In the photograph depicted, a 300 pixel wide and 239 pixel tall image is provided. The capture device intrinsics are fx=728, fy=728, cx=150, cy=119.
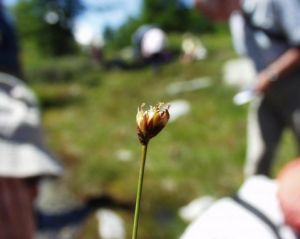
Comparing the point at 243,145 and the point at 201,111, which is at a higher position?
→ the point at 201,111

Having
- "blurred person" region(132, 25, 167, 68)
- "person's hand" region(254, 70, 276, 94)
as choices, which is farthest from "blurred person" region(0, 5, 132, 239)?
"blurred person" region(132, 25, 167, 68)

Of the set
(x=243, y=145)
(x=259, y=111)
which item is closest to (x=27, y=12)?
(x=243, y=145)

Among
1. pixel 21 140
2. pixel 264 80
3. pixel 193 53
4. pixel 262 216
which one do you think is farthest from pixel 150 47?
pixel 262 216

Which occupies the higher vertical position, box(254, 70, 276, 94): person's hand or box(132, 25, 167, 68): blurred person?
box(132, 25, 167, 68): blurred person

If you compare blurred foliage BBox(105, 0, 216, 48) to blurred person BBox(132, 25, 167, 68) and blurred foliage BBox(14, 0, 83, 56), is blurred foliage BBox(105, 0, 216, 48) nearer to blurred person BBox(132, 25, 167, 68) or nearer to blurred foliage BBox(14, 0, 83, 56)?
blurred foliage BBox(14, 0, 83, 56)

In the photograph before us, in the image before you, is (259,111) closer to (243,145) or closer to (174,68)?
(243,145)

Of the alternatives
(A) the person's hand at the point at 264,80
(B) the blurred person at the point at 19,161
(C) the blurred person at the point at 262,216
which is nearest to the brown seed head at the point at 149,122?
(C) the blurred person at the point at 262,216

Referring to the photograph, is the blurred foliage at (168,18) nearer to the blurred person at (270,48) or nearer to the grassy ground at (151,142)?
the grassy ground at (151,142)
